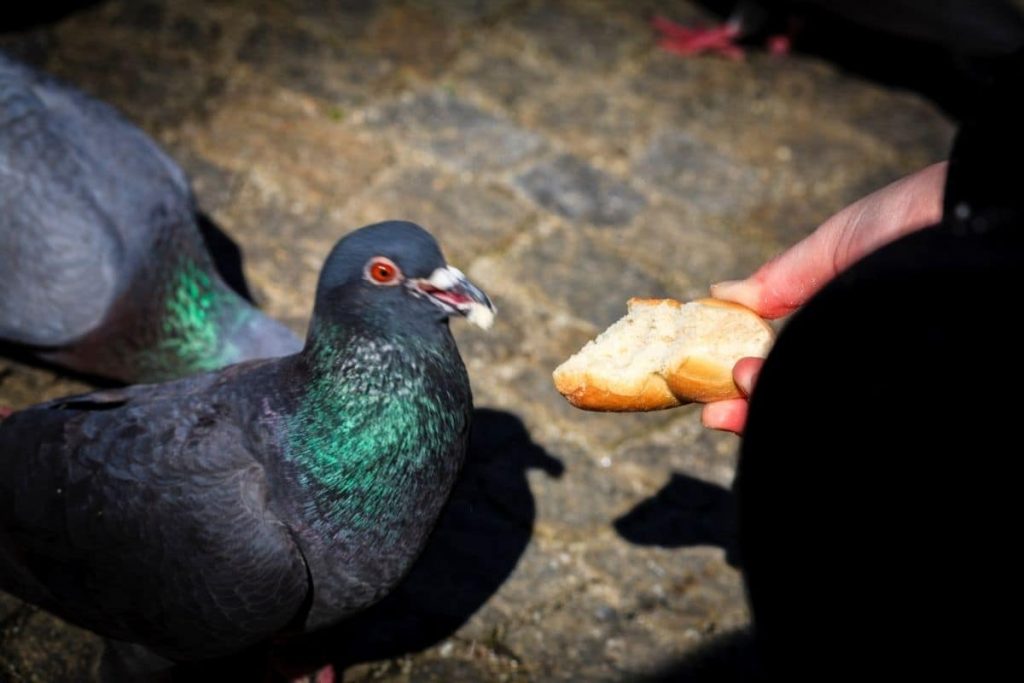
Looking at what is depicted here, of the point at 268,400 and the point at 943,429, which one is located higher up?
the point at 943,429

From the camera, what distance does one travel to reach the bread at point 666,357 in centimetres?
283

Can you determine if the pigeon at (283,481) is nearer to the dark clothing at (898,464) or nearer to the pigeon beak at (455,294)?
the pigeon beak at (455,294)

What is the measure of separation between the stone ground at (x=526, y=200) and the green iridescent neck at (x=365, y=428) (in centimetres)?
88

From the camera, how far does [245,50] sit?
593 centimetres

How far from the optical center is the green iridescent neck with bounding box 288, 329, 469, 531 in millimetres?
2855

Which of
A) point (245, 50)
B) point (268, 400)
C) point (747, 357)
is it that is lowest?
point (245, 50)

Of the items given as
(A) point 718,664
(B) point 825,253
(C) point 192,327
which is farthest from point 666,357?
(C) point 192,327

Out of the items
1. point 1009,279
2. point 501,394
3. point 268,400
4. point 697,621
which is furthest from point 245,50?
point 1009,279

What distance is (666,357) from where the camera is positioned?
2.93 metres

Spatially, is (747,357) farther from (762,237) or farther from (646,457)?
(762,237)

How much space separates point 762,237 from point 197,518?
3313mm

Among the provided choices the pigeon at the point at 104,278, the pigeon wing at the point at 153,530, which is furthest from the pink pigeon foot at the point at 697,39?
the pigeon wing at the point at 153,530

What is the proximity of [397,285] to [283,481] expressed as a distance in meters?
0.58

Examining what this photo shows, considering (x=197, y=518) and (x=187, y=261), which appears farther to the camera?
(x=187, y=261)
